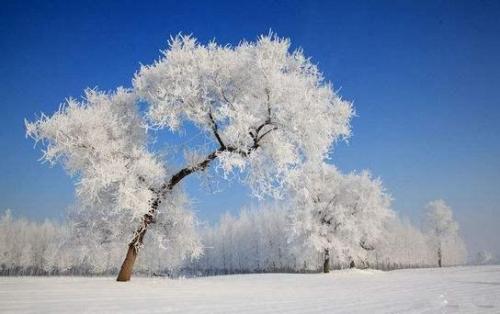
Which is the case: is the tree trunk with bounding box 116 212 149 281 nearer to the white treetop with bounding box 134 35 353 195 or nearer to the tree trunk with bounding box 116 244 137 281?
the tree trunk with bounding box 116 244 137 281

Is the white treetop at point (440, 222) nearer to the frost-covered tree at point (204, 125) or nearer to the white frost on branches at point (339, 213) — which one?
the white frost on branches at point (339, 213)

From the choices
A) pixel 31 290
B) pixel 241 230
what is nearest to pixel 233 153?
pixel 31 290

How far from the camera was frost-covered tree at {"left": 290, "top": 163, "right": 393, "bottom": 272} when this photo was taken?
47.8 m

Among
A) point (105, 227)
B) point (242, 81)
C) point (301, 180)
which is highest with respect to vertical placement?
point (242, 81)

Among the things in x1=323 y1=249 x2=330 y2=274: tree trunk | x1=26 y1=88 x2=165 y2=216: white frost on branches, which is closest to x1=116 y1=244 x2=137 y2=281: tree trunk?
x1=26 y1=88 x2=165 y2=216: white frost on branches

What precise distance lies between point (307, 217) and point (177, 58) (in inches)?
1233

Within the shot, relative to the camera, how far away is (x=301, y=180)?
21.8 meters

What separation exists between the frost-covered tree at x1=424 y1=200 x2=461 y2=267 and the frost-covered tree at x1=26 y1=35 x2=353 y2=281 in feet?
229

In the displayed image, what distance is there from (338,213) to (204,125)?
3205 centimetres

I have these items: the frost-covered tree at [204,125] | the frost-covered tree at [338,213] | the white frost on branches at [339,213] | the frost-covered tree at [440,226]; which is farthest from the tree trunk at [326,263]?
the frost-covered tree at [440,226]

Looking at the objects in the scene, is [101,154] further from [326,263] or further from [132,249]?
[326,263]

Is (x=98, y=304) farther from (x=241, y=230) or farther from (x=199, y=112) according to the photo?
(x=241, y=230)

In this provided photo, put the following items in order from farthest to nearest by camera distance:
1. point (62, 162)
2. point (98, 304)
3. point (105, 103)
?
point (105, 103), point (62, 162), point (98, 304)

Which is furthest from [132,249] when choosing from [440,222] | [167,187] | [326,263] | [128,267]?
[440,222]
